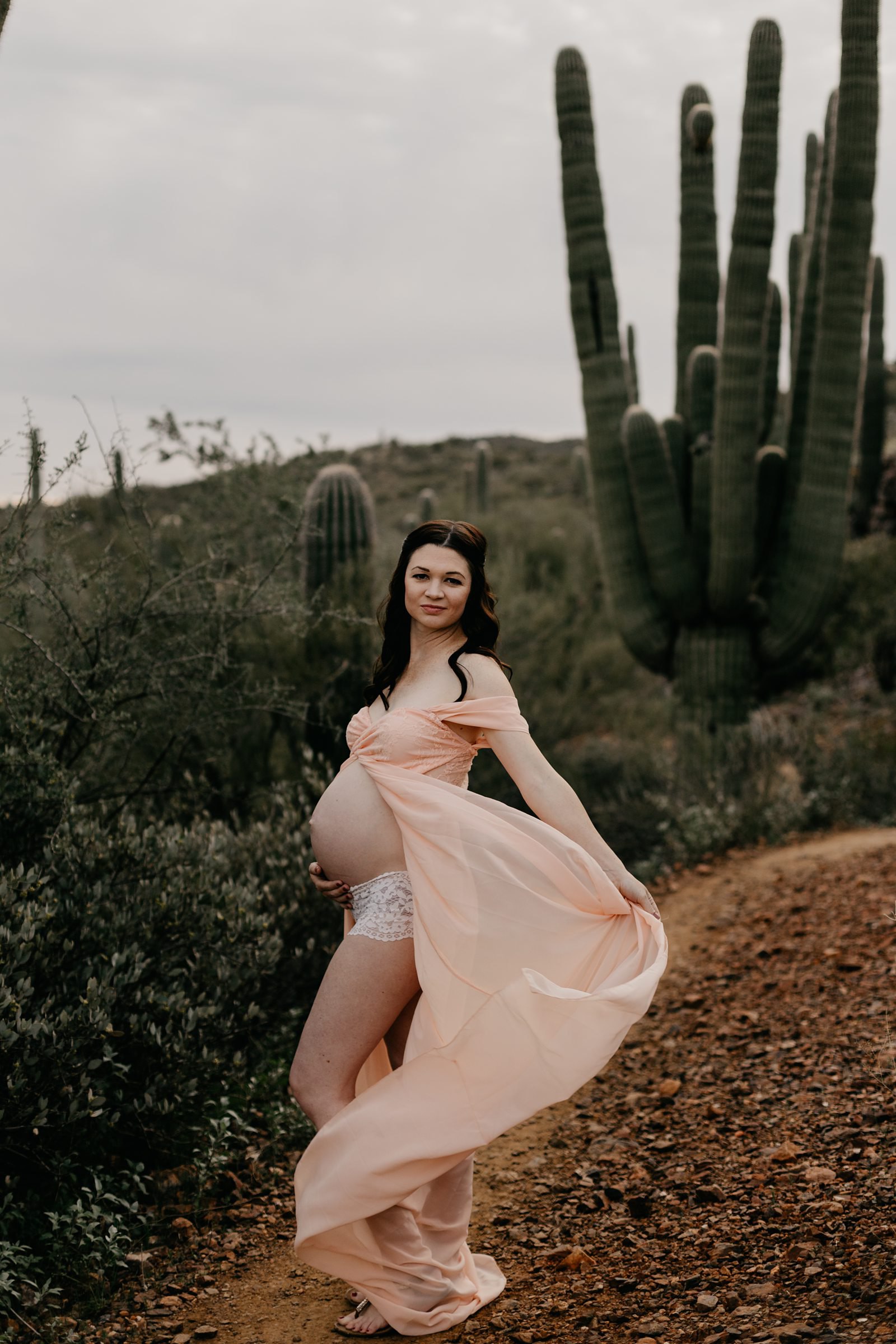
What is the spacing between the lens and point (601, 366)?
32.6 feet

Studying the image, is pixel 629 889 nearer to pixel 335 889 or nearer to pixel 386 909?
pixel 386 909

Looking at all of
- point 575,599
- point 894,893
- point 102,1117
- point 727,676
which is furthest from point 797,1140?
point 575,599

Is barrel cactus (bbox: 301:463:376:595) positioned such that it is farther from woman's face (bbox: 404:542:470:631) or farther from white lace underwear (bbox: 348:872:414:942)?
white lace underwear (bbox: 348:872:414:942)

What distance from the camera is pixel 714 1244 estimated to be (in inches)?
135

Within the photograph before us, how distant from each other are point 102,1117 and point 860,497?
51.4ft

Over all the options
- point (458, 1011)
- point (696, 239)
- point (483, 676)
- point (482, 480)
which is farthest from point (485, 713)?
point (482, 480)

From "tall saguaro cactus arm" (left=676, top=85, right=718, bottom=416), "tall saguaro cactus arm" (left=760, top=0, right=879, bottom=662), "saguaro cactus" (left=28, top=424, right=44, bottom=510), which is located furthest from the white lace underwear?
"tall saguaro cactus arm" (left=676, top=85, right=718, bottom=416)

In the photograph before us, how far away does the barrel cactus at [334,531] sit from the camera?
9250mm

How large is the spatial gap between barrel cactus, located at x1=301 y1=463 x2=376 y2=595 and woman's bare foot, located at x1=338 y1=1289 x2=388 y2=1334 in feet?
21.1

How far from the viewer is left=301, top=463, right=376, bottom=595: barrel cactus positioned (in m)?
9.25

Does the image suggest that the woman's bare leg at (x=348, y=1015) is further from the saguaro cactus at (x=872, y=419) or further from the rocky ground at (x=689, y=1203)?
the saguaro cactus at (x=872, y=419)

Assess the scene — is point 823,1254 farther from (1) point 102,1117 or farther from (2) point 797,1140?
(1) point 102,1117

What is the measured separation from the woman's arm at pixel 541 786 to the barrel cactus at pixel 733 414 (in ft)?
21.1

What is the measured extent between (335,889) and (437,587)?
0.88 metres
